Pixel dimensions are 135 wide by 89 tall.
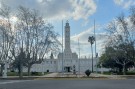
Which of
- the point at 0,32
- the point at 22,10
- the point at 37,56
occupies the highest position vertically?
the point at 22,10

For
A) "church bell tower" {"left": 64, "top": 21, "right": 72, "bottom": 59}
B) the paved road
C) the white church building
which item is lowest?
the paved road

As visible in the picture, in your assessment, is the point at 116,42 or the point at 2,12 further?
the point at 116,42

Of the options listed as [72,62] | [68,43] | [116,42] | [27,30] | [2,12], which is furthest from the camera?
[72,62]

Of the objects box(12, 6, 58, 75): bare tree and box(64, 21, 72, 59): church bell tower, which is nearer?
box(12, 6, 58, 75): bare tree


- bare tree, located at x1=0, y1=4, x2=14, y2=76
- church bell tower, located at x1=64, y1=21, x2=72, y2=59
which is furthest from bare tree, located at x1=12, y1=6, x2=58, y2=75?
church bell tower, located at x1=64, y1=21, x2=72, y2=59

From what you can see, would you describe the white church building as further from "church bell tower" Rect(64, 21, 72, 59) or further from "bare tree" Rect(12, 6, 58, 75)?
"bare tree" Rect(12, 6, 58, 75)

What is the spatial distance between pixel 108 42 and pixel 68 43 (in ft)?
228

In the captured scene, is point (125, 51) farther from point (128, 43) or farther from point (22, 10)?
point (22, 10)

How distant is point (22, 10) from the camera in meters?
61.3

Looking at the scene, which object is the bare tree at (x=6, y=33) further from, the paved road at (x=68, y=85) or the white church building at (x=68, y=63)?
the white church building at (x=68, y=63)

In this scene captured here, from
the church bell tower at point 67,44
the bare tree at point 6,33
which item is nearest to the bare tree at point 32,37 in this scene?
the bare tree at point 6,33

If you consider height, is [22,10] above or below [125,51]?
above

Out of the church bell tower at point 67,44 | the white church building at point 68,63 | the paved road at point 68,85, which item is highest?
the church bell tower at point 67,44

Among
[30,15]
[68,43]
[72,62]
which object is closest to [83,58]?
[72,62]
